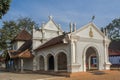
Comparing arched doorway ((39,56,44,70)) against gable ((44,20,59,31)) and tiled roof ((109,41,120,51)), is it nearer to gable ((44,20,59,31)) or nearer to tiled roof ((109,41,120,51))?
gable ((44,20,59,31))

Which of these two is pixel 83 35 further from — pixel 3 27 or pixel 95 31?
pixel 3 27

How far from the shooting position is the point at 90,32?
28047 mm

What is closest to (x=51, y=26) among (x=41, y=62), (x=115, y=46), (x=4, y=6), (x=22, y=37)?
(x=41, y=62)

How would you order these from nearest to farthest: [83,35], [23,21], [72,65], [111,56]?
[72,65], [83,35], [111,56], [23,21]

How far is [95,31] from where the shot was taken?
28.9 metres

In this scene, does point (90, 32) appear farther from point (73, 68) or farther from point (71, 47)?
point (73, 68)

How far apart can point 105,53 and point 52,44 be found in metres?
7.09

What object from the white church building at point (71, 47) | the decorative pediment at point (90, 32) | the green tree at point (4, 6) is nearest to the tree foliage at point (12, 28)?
the white church building at point (71, 47)

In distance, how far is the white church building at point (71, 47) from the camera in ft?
83.7

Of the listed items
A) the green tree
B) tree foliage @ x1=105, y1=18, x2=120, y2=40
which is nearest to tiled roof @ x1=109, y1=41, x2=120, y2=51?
tree foliage @ x1=105, y1=18, x2=120, y2=40

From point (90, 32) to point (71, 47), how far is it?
4114 mm

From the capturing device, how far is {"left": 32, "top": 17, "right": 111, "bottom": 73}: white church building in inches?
1004

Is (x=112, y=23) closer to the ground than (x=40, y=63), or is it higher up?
higher up

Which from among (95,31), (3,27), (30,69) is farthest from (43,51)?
(3,27)
